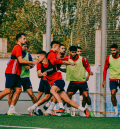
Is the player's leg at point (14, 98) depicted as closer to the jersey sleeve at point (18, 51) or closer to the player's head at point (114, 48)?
the jersey sleeve at point (18, 51)

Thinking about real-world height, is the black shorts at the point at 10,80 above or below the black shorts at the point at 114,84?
above

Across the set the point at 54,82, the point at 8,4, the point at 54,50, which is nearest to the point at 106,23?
the point at 54,50

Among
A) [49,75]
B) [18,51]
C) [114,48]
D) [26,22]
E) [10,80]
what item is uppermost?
[26,22]

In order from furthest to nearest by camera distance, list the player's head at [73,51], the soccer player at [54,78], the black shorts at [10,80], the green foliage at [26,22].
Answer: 1. the green foliage at [26,22]
2. the player's head at [73,51]
3. the black shorts at [10,80]
4. the soccer player at [54,78]

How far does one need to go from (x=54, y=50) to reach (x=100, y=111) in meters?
2.76

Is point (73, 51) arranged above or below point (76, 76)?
above

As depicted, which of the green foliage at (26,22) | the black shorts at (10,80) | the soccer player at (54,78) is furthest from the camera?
the green foliage at (26,22)

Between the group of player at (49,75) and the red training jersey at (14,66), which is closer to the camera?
the group of player at (49,75)

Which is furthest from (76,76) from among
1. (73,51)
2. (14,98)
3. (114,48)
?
(14,98)

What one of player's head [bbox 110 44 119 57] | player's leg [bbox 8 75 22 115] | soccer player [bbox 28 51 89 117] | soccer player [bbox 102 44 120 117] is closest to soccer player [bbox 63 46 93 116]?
soccer player [bbox 102 44 120 117]

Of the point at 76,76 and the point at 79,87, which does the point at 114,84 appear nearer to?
the point at 79,87

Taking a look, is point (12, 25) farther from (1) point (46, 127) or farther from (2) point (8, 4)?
(1) point (46, 127)

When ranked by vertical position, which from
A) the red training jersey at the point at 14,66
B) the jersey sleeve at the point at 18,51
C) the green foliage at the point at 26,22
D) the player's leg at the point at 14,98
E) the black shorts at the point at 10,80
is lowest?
the player's leg at the point at 14,98

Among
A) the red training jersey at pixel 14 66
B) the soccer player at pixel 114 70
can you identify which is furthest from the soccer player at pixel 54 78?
the soccer player at pixel 114 70
